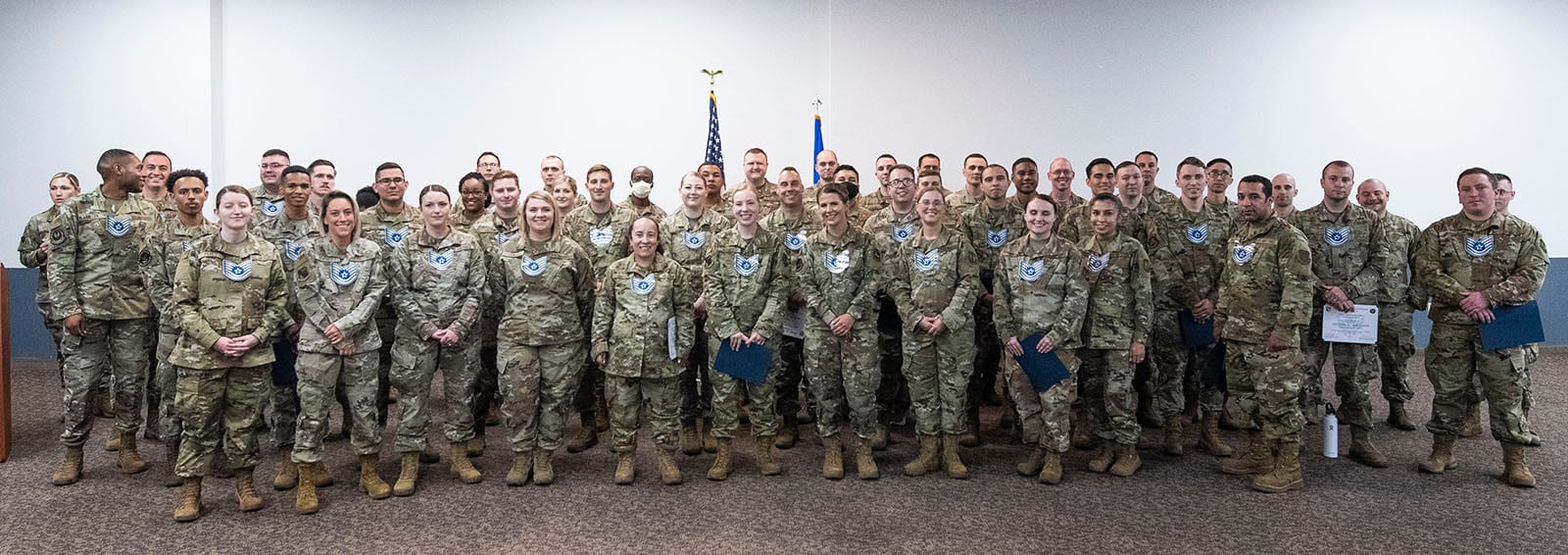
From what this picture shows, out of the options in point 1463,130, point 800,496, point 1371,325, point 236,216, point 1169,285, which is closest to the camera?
point 236,216

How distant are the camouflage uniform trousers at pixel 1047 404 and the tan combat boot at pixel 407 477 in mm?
2977

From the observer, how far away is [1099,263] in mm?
4812

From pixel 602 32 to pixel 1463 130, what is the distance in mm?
8110

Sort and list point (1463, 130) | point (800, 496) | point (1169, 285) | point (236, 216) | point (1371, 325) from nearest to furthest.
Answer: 1. point (236, 216)
2. point (800, 496)
3. point (1371, 325)
4. point (1169, 285)
5. point (1463, 130)

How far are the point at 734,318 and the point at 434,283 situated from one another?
146 cm

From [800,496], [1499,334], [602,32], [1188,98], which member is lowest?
[800,496]

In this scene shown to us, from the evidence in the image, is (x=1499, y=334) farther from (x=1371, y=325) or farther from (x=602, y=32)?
(x=602, y=32)

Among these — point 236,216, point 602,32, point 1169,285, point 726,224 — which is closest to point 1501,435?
point 1169,285

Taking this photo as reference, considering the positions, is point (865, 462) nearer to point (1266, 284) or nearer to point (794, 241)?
point (794, 241)

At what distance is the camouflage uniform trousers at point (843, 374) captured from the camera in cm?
479

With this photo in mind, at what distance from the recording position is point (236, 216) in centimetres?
411

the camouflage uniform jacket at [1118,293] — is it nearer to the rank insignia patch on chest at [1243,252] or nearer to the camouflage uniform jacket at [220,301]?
the rank insignia patch on chest at [1243,252]

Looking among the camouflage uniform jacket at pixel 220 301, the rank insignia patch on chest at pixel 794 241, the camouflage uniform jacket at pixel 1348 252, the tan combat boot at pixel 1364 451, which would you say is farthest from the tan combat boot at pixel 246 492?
the tan combat boot at pixel 1364 451

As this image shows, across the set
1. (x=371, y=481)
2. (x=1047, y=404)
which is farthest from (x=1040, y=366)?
(x=371, y=481)
